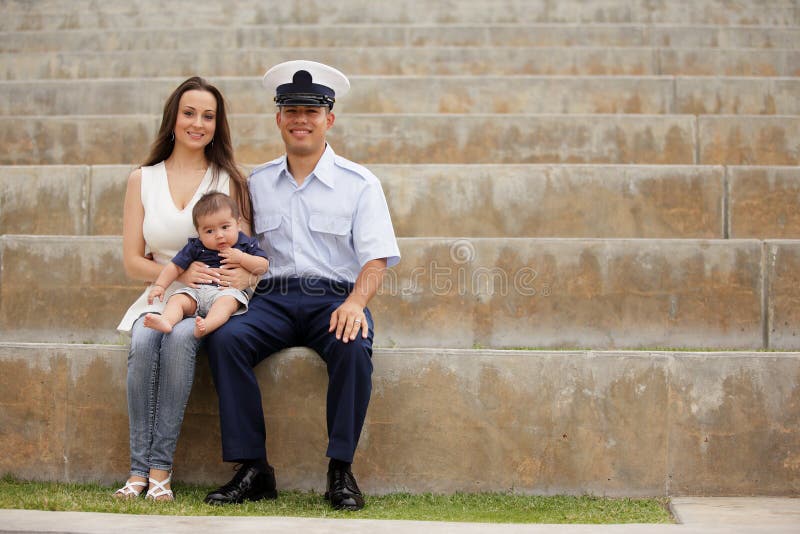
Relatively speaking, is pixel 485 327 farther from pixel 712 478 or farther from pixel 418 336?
pixel 712 478

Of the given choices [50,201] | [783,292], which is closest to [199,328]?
[50,201]

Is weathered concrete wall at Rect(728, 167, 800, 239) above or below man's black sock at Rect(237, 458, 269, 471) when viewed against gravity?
above

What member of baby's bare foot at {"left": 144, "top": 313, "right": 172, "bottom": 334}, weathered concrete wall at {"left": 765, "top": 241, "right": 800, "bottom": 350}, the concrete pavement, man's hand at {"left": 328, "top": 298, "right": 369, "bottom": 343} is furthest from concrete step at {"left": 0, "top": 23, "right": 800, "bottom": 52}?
the concrete pavement

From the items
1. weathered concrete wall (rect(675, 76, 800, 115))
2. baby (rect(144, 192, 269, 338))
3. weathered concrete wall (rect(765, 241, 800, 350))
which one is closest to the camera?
baby (rect(144, 192, 269, 338))

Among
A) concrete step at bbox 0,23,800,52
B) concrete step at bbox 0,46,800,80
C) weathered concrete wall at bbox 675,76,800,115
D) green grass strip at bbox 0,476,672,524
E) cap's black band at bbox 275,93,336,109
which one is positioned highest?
concrete step at bbox 0,23,800,52

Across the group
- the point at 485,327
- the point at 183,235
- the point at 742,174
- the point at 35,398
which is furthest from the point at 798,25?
the point at 35,398

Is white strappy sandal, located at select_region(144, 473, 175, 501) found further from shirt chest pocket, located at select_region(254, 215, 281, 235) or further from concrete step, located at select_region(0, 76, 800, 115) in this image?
concrete step, located at select_region(0, 76, 800, 115)

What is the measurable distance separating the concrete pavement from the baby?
77cm

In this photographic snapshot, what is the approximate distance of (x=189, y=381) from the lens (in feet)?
11.2

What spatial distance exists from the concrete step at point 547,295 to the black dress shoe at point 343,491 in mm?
1148

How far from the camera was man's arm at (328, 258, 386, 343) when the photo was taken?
340cm

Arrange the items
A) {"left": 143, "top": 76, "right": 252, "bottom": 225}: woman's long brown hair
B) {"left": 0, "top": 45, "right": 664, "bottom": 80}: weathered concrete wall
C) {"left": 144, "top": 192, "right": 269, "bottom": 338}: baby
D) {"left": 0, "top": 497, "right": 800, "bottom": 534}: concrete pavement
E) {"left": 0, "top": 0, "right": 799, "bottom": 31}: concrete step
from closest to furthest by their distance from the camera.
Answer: {"left": 0, "top": 497, "right": 800, "bottom": 534}: concrete pavement → {"left": 144, "top": 192, "right": 269, "bottom": 338}: baby → {"left": 143, "top": 76, "right": 252, "bottom": 225}: woman's long brown hair → {"left": 0, "top": 45, "right": 664, "bottom": 80}: weathered concrete wall → {"left": 0, "top": 0, "right": 799, "bottom": 31}: concrete step

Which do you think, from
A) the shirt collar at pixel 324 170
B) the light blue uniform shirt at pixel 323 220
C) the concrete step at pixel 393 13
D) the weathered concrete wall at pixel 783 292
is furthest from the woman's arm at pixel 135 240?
the concrete step at pixel 393 13

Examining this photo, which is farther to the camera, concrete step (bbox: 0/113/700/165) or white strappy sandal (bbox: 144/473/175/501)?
concrete step (bbox: 0/113/700/165)
